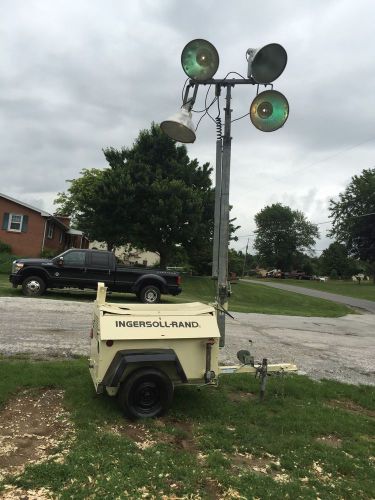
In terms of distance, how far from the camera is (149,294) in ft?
55.8

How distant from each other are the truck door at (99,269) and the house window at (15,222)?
1544 centimetres

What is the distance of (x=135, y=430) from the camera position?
472 cm

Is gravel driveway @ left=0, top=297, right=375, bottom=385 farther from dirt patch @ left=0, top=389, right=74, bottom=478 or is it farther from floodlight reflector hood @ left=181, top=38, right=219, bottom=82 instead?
floodlight reflector hood @ left=181, top=38, right=219, bottom=82

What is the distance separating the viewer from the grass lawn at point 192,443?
144 inches

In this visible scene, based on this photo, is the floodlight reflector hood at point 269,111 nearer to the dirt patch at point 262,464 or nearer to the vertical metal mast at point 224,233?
the vertical metal mast at point 224,233

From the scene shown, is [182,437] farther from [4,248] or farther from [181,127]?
[4,248]

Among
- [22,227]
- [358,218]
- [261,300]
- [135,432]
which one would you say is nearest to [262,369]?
[135,432]

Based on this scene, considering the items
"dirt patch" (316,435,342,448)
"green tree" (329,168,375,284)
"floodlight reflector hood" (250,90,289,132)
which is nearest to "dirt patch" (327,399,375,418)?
"dirt patch" (316,435,342,448)

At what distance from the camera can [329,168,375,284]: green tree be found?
205 feet

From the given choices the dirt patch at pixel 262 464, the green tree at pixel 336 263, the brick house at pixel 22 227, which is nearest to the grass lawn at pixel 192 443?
the dirt patch at pixel 262 464

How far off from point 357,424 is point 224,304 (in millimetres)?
2122

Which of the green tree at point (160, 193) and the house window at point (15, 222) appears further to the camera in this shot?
the house window at point (15, 222)

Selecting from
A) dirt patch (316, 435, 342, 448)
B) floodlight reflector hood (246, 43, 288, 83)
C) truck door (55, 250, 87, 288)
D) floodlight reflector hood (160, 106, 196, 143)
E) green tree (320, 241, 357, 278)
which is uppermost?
green tree (320, 241, 357, 278)

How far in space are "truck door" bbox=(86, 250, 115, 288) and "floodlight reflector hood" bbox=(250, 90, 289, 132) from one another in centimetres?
1174
